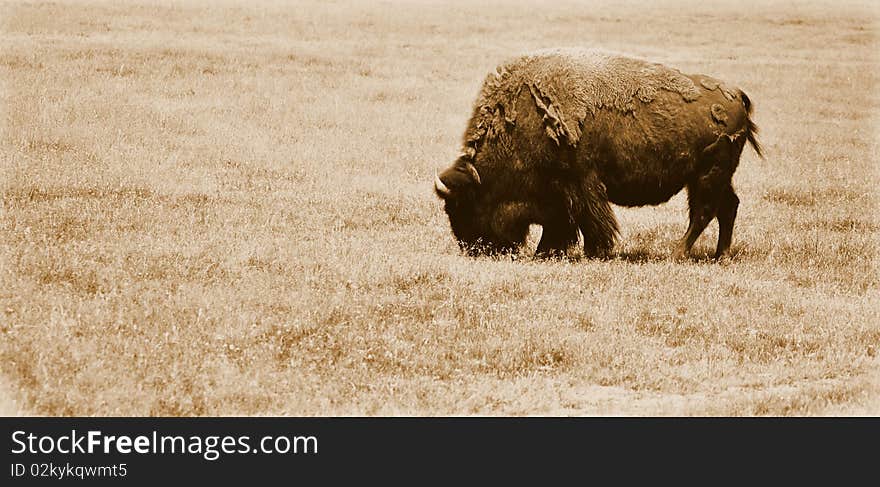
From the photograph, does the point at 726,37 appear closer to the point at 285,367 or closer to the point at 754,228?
the point at 754,228

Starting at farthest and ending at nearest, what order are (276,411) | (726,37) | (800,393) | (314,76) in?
(726,37) → (314,76) → (800,393) → (276,411)

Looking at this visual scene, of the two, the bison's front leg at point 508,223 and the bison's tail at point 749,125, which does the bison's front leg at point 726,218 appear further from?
the bison's front leg at point 508,223

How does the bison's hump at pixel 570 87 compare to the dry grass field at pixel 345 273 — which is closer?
the dry grass field at pixel 345 273

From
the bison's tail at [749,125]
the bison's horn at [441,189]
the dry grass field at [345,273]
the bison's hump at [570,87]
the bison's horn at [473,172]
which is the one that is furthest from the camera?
the bison's tail at [749,125]

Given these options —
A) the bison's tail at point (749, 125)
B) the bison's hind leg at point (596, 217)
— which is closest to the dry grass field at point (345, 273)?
the bison's hind leg at point (596, 217)

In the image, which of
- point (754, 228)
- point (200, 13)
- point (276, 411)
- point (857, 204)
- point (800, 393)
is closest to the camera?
point (276, 411)

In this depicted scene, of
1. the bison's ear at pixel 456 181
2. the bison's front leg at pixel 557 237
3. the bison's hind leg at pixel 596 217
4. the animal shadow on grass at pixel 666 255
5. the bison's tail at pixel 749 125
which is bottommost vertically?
the animal shadow on grass at pixel 666 255

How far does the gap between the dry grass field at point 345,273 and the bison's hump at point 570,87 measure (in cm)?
164

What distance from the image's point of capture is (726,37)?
38.7 meters

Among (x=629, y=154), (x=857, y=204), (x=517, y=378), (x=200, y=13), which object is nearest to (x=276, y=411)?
(x=517, y=378)

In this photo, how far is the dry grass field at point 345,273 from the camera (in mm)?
7219

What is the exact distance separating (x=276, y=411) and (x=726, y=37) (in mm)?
35651

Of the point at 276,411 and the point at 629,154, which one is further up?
the point at 629,154

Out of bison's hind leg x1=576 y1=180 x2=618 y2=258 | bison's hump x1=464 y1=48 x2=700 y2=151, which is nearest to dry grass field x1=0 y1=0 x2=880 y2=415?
bison's hind leg x1=576 y1=180 x2=618 y2=258
